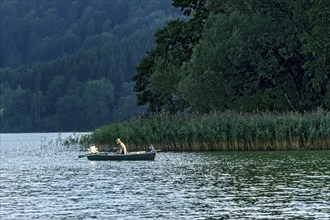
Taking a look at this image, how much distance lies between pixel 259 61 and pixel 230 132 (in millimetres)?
16334

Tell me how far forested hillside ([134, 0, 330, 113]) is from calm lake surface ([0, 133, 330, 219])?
18741 mm

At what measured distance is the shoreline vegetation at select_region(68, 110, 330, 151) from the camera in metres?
68.1

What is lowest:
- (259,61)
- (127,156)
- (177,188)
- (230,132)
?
(177,188)

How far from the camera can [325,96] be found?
269 ft

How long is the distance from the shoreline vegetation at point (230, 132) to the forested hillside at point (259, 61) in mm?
9188

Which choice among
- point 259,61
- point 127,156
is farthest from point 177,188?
point 259,61

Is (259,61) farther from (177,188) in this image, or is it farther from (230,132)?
(177,188)

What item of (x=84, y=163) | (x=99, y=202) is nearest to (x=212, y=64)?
(x=84, y=163)

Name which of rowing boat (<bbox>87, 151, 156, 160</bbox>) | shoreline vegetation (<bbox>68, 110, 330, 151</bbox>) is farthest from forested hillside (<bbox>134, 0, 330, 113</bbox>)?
rowing boat (<bbox>87, 151, 156, 160</bbox>)

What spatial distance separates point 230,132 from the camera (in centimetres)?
7069

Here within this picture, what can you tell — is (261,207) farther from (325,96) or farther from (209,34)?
(209,34)

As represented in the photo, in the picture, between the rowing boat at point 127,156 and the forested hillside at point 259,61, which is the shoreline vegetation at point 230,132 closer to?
the rowing boat at point 127,156

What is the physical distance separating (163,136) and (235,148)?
6946 mm

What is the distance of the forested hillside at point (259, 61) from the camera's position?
83312 mm
